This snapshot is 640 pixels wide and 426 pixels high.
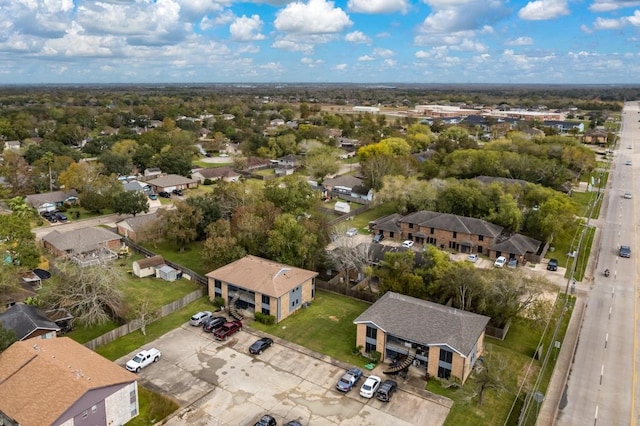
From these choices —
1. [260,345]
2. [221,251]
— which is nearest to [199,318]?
[260,345]

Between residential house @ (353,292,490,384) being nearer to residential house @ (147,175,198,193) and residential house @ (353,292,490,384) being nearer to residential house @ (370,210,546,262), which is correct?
residential house @ (370,210,546,262)

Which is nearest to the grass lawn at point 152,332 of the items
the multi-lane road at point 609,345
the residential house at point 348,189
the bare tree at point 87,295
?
the bare tree at point 87,295

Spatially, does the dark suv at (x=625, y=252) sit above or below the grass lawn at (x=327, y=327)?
above

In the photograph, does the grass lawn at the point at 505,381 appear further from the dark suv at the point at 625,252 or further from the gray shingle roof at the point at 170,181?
the gray shingle roof at the point at 170,181

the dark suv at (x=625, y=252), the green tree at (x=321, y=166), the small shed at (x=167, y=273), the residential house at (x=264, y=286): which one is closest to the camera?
the residential house at (x=264, y=286)

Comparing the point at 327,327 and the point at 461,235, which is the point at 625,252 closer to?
the point at 461,235

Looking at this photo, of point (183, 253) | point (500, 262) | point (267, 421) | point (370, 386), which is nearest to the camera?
point (267, 421)
